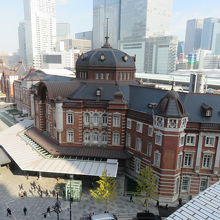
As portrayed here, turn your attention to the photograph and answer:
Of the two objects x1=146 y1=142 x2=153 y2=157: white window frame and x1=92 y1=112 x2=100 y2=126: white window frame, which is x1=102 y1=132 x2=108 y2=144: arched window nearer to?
x1=92 y1=112 x2=100 y2=126: white window frame

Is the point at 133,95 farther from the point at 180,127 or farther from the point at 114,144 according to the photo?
the point at 180,127

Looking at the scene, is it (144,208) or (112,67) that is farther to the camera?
(112,67)

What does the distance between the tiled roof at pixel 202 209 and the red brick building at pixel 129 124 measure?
1537cm

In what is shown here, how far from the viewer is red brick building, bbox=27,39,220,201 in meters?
36.4

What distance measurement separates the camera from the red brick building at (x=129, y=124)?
119 feet

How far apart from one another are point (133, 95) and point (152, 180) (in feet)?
60.7

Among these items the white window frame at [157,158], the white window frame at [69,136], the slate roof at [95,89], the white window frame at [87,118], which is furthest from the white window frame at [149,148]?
the white window frame at [69,136]

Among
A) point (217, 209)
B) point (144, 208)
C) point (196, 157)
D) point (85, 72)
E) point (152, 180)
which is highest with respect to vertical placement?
point (85, 72)

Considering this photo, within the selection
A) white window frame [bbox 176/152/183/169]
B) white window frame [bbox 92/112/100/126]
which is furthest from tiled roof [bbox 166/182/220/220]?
white window frame [bbox 92/112/100/126]

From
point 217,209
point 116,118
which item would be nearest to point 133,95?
point 116,118

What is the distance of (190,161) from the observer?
1496 inches

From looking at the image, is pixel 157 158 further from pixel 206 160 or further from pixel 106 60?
pixel 106 60

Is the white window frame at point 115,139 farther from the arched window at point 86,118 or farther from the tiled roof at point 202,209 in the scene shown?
the tiled roof at point 202,209

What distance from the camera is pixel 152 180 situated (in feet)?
114
